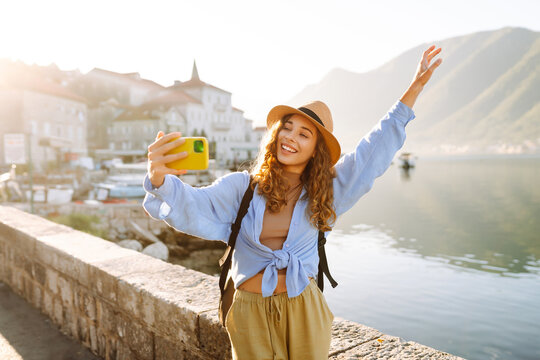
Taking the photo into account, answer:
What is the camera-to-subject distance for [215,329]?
7.58 ft

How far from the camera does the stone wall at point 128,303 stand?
234 cm

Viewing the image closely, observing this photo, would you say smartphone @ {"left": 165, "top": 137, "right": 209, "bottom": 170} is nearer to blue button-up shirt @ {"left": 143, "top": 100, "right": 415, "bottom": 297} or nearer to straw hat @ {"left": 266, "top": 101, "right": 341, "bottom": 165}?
blue button-up shirt @ {"left": 143, "top": 100, "right": 415, "bottom": 297}

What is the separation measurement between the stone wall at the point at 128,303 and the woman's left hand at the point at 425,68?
1.32 metres

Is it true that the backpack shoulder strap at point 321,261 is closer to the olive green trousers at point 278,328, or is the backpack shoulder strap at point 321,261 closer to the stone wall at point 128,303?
the olive green trousers at point 278,328

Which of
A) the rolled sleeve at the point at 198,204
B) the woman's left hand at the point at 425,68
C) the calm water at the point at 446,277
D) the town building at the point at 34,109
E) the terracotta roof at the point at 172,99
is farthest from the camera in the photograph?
the terracotta roof at the point at 172,99

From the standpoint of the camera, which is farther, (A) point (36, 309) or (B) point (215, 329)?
(A) point (36, 309)

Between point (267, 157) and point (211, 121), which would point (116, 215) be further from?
point (211, 121)

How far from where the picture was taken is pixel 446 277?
1773cm

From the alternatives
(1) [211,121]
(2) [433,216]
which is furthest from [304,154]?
(1) [211,121]

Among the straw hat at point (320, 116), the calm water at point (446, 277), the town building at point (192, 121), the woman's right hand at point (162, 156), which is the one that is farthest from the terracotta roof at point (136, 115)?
the woman's right hand at point (162, 156)

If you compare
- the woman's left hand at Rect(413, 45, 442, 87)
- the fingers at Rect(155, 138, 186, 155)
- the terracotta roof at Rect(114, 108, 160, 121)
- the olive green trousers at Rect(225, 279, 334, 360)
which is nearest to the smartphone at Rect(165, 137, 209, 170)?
the fingers at Rect(155, 138, 186, 155)

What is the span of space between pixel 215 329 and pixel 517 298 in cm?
1537

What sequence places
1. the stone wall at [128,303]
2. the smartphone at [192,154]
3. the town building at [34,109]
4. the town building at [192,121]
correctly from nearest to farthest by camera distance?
the smartphone at [192,154], the stone wall at [128,303], the town building at [34,109], the town building at [192,121]

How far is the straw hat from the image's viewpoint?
6.29 feet
